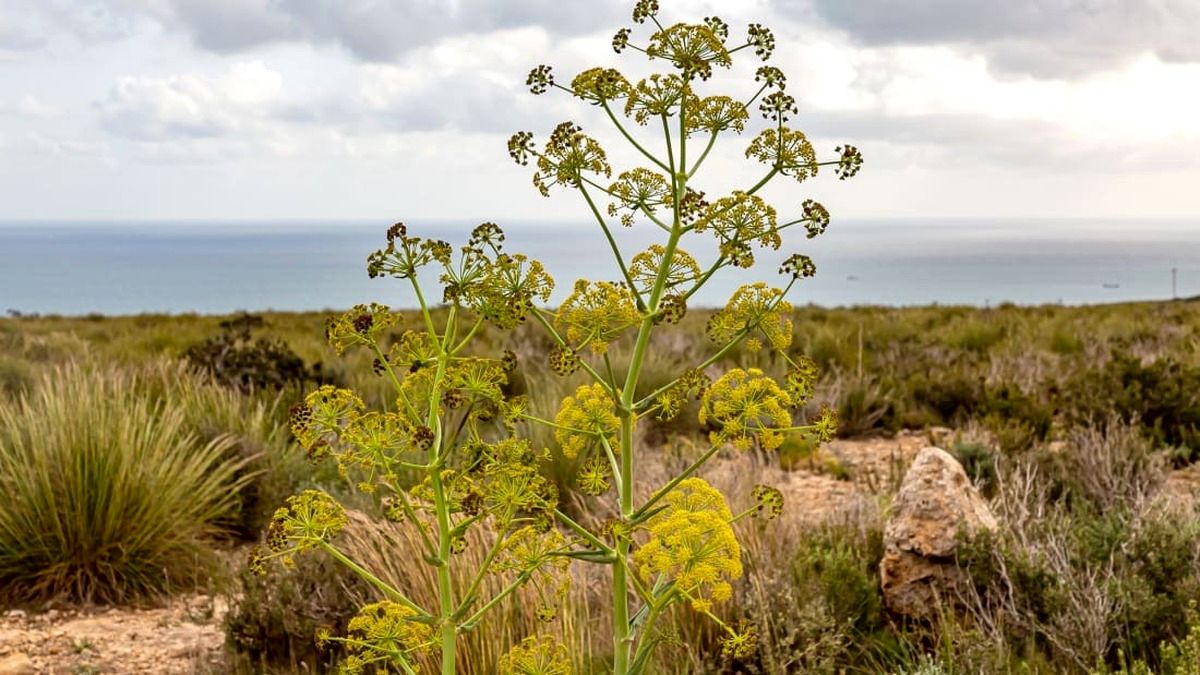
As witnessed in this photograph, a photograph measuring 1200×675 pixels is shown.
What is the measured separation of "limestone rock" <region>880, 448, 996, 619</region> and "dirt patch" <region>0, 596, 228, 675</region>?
2.57 metres

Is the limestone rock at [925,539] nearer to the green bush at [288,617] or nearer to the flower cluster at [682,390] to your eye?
the green bush at [288,617]

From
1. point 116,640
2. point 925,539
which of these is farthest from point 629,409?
point 116,640

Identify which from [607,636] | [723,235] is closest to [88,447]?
[607,636]

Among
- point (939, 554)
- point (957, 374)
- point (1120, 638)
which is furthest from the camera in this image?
point (957, 374)

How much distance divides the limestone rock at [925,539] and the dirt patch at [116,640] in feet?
8.43

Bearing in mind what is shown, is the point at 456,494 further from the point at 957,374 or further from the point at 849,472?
the point at 957,374

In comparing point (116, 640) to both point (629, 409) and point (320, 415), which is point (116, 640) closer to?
point (320, 415)

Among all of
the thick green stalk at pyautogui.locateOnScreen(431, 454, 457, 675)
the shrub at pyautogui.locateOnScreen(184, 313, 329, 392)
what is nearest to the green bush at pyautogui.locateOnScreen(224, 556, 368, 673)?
the thick green stalk at pyautogui.locateOnScreen(431, 454, 457, 675)

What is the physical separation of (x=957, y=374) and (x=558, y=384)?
363 centimetres

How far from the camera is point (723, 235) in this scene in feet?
5.91

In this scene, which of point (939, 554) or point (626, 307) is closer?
→ point (626, 307)

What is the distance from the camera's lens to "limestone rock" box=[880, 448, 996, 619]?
393cm

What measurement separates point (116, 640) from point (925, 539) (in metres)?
3.38

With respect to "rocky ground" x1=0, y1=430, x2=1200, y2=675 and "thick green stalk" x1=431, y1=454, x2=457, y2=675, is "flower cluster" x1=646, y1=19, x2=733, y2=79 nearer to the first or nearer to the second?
"thick green stalk" x1=431, y1=454, x2=457, y2=675
